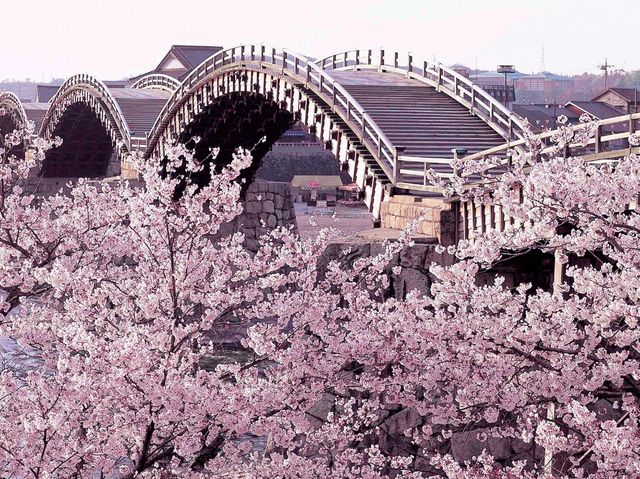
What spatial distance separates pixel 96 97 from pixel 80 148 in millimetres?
11581

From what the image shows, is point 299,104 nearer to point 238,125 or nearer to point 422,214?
point 238,125

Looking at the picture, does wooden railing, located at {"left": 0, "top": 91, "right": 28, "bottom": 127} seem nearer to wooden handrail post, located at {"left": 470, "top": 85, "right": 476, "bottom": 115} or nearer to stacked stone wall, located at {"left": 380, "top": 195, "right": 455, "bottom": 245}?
wooden handrail post, located at {"left": 470, "top": 85, "right": 476, "bottom": 115}

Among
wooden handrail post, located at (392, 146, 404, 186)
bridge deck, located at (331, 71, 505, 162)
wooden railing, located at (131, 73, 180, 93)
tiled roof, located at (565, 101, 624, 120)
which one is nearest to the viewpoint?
wooden handrail post, located at (392, 146, 404, 186)

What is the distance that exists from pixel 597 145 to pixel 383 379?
5699 mm

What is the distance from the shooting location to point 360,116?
2653 centimetres

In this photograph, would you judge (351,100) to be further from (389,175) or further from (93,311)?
(93,311)

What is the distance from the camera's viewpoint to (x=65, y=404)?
9148 millimetres

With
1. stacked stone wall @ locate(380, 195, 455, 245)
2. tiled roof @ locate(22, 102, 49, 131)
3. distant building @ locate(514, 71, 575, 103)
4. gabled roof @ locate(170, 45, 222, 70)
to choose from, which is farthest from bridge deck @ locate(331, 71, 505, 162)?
distant building @ locate(514, 71, 575, 103)

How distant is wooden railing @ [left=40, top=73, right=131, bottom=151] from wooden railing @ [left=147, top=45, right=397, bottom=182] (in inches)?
141

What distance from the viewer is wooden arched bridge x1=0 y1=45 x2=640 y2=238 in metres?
21.5

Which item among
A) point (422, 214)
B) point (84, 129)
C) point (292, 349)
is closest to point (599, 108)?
point (84, 129)

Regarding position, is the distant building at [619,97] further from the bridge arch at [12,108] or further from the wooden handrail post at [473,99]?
the wooden handrail post at [473,99]

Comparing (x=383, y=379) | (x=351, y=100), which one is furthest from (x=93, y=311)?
(x=351, y=100)

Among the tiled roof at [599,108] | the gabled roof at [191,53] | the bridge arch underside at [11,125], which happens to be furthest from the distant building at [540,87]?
the bridge arch underside at [11,125]
